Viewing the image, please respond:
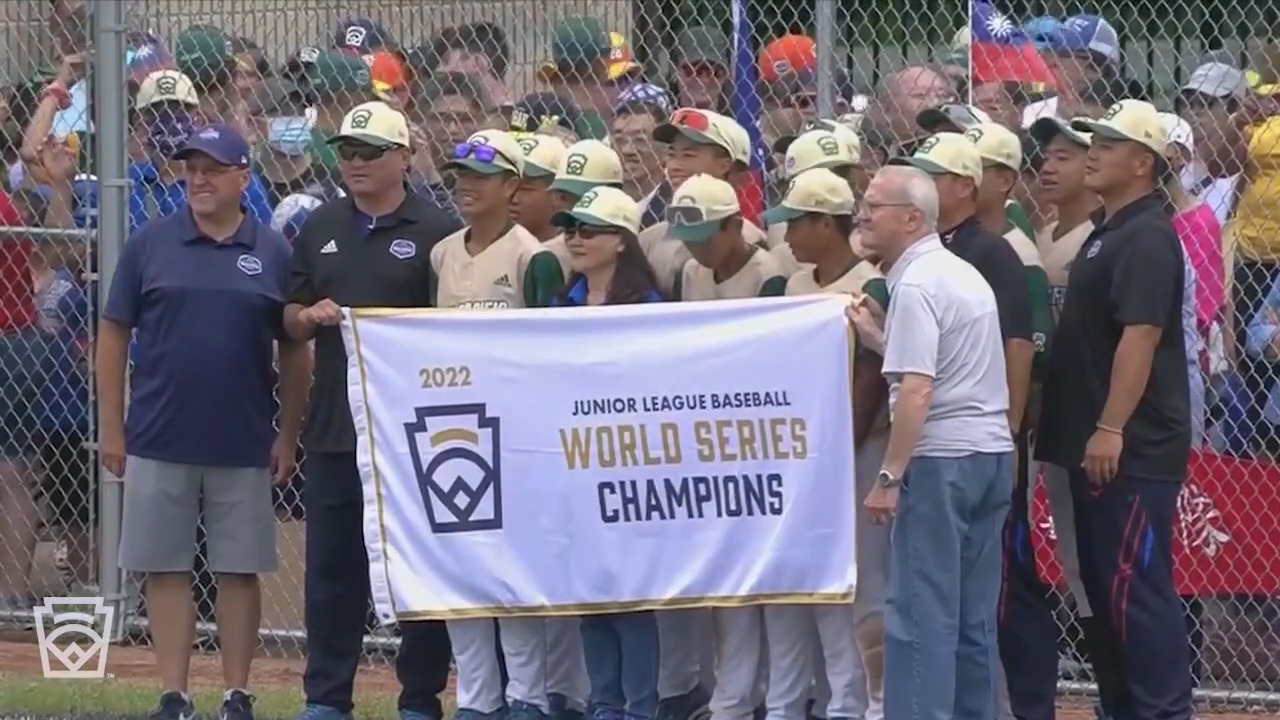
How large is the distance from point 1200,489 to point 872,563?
5.70 ft

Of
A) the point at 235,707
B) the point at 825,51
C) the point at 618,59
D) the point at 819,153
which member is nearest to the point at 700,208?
the point at 819,153

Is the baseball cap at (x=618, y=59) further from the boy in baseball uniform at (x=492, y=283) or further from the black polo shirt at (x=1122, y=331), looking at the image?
the black polo shirt at (x=1122, y=331)

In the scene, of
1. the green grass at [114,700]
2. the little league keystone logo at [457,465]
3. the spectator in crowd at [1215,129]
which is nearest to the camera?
the little league keystone logo at [457,465]

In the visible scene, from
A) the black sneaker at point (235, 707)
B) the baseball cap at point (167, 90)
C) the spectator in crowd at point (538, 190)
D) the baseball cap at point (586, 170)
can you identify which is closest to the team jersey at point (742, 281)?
the baseball cap at point (586, 170)

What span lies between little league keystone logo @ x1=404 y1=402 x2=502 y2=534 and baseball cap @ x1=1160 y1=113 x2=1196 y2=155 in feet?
8.76

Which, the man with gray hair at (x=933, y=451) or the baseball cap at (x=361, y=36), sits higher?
the baseball cap at (x=361, y=36)

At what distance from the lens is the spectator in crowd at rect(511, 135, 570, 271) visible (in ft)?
27.4

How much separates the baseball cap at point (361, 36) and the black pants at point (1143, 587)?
4.14m

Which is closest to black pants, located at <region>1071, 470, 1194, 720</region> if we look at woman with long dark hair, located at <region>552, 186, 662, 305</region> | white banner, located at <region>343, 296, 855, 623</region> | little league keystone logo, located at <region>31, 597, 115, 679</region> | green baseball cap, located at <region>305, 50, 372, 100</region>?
white banner, located at <region>343, 296, 855, 623</region>

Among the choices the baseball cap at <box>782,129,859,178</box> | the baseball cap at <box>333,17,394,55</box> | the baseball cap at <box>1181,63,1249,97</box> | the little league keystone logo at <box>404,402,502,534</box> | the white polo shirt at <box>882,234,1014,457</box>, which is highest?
the baseball cap at <box>333,17,394,55</box>

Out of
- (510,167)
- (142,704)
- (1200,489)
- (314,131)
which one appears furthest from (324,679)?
(1200,489)

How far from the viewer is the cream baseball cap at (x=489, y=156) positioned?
26.3 ft

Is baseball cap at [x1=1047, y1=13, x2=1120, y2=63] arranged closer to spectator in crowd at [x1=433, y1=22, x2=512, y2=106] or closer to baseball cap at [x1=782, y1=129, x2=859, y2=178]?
baseball cap at [x1=782, y1=129, x2=859, y2=178]

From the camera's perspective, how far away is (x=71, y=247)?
989 cm
